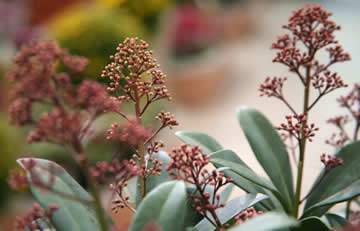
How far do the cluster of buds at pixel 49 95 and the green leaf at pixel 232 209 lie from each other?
0.18 meters

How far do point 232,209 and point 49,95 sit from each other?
238mm

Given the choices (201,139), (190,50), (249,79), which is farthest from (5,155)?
(249,79)

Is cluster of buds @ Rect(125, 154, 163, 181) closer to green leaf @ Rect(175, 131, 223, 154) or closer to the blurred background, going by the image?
green leaf @ Rect(175, 131, 223, 154)

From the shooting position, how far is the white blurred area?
287 centimetres

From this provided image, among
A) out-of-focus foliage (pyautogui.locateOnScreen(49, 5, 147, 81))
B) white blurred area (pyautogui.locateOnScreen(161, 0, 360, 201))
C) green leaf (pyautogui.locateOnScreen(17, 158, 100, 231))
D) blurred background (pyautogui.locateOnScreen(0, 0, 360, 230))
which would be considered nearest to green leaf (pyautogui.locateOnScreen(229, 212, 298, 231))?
green leaf (pyautogui.locateOnScreen(17, 158, 100, 231))

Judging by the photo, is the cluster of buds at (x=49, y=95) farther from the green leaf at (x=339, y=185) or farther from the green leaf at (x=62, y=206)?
the green leaf at (x=339, y=185)

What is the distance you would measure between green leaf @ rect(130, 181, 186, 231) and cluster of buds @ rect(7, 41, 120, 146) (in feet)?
0.29

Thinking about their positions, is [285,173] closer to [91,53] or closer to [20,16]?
[91,53]

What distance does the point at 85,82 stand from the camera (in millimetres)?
327

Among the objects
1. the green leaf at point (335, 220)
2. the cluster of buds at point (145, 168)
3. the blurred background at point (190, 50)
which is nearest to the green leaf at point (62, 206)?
the cluster of buds at point (145, 168)

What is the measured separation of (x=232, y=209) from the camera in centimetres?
45

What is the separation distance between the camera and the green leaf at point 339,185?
0.49m

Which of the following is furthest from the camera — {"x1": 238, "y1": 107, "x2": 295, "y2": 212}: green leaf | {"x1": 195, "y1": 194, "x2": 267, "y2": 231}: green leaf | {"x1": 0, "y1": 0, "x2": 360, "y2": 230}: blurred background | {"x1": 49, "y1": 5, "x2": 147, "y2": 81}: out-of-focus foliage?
{"x1": 0, "y1": 0, "x2": 360, "y2": 230}: blurred background

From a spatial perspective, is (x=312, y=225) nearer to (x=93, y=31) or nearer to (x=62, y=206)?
(x=62, y=206)
